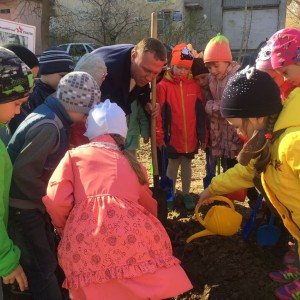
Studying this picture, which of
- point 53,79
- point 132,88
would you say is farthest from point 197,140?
point 53,79

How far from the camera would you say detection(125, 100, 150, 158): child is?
13.7ft

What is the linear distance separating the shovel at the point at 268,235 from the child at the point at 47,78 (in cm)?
199

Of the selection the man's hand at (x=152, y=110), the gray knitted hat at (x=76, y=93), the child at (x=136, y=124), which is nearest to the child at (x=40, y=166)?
the gray knitted hat at (x=76, y=93)

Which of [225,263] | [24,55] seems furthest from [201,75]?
[225,263]

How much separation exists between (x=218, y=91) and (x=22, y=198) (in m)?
2.32

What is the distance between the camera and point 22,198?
239 centimetres

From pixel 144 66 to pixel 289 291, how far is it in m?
2.01

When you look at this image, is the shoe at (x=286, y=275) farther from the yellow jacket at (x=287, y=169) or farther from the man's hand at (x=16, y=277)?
the man's hand at (x=16, y=277)

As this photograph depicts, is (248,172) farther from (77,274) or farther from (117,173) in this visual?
(77,274)

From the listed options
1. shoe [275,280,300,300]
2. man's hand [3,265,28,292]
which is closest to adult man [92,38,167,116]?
man's hand [3,265,28,292]

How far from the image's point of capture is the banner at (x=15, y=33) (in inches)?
187

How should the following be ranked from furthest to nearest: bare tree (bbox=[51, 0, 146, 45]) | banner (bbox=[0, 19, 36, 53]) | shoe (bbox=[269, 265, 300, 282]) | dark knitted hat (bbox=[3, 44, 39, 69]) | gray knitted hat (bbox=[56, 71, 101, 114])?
1. bare tree (bbox=[51, 0, 146, 45])
2. banner (bbox=[0, 19, 36, 53])
3. dark knitted hat (bbox=[3, 44, 39, 69])
4. shoe (bbox=[269, 265, 300, 282])
5. gray knitted hat (bbox=[56, 71, 101, 114])

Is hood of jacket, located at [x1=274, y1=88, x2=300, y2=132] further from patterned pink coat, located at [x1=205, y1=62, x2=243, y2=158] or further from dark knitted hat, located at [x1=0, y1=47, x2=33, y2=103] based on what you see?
patterned pink coat, located at [x1=205, y1=62, x2=243, y2=158]

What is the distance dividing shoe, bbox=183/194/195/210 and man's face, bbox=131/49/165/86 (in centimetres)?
139
